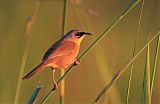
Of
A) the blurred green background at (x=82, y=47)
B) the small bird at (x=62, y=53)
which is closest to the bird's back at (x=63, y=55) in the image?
the small bird at (x=62, y=53)

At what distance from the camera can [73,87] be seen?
889cm

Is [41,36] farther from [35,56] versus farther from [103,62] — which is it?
[103,62]

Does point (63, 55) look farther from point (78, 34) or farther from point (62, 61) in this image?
point (78, 34)

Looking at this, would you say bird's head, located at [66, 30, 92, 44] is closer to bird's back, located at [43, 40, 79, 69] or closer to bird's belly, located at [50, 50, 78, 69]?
bird's back, located at [43, 40, 79, 69]

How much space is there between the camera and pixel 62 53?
186 inches

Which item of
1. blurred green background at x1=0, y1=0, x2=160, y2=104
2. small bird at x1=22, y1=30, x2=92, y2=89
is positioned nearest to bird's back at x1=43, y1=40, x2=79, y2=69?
small bird at x1=22, y1=30, x2=92, y2=89

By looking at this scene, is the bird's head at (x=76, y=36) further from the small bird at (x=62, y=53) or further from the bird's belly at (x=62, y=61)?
the bird's belly at (x=62, y=61)

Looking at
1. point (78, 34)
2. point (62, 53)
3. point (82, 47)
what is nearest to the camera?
point (62, 53)

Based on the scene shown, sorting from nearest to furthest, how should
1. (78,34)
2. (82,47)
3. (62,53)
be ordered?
(62,53), (78,34), (82,47)

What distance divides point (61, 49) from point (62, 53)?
3 centimetres

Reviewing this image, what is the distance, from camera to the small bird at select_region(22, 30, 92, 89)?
4537 millimetres

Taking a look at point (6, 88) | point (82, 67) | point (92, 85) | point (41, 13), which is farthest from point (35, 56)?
point (6, 88)

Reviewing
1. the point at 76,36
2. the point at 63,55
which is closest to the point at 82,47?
the point at 76,36

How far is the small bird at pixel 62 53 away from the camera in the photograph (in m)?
4.54
